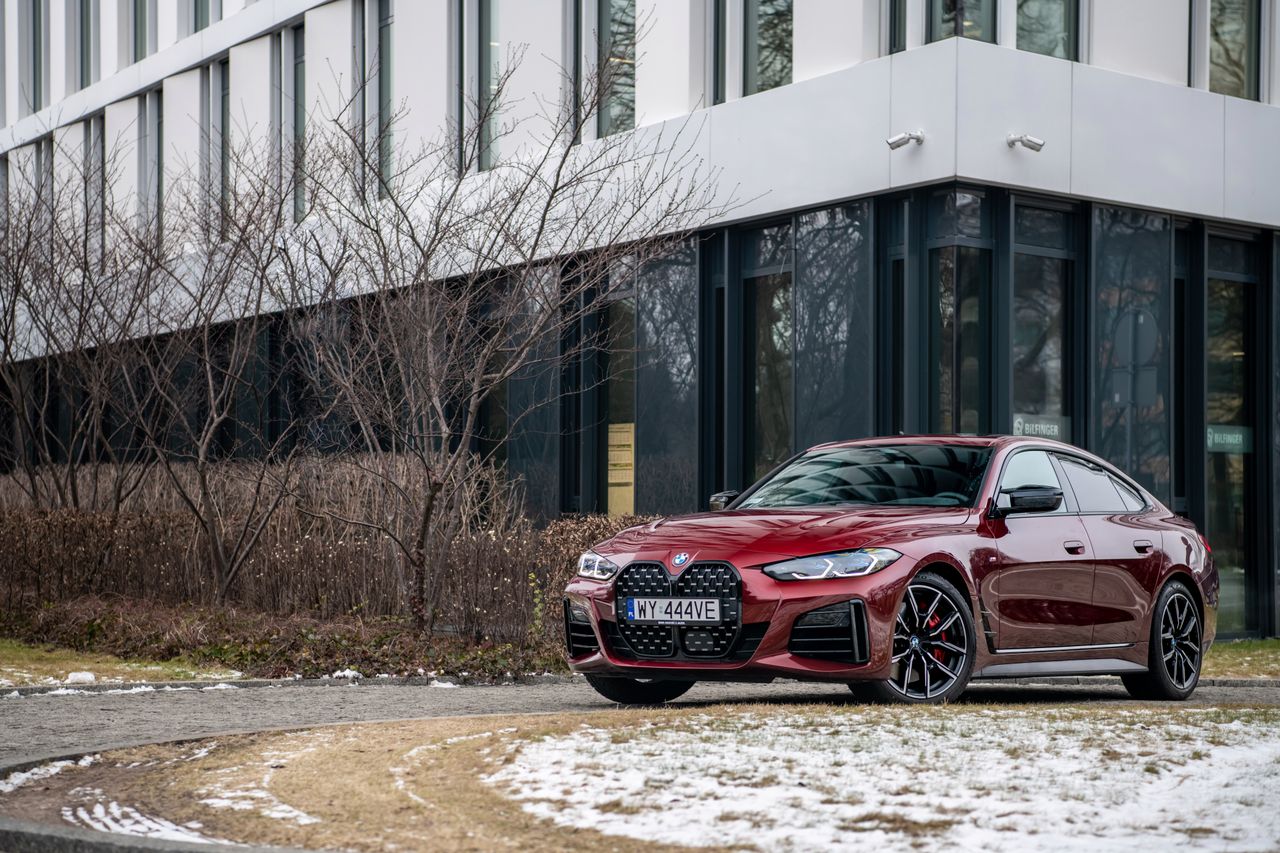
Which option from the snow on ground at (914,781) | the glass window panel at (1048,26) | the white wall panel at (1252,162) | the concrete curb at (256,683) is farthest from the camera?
the white wall panel at (1252,162)

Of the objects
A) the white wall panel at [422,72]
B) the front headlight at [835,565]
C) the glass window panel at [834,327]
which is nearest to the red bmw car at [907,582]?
the front headlight at [835,565]

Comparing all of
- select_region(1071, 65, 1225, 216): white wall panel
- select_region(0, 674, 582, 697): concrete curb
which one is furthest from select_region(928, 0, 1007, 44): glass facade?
select_region(0, 674, 582, 697): concrete curb

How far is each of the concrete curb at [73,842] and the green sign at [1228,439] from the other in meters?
15.4

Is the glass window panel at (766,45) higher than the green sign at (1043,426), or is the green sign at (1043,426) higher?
the glass window panel at (766,45)

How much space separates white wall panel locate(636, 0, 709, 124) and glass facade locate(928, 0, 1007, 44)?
328 cm

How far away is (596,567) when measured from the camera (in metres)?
10.2

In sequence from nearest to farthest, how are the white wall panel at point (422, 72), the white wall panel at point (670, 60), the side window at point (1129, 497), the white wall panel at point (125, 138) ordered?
the side window at point (1129, 497)
the white wall panel at point (670, 60)
the white wall panel at point (422, 72)
the white wall panel at point (125, 138)

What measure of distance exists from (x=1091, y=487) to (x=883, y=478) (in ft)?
5.15

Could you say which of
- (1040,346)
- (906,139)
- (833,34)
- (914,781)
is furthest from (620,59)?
(914,781)

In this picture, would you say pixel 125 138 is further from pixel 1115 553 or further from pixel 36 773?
pixel 36 773

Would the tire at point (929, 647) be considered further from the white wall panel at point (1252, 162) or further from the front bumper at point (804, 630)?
the white wall panel at point (1252, 162)

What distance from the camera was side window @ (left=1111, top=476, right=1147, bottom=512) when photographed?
1171 cm

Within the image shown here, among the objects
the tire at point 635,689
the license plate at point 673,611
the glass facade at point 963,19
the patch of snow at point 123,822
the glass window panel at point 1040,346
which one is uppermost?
the glass facade at point 963,19

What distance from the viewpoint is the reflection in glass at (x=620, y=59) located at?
69.3 feet
